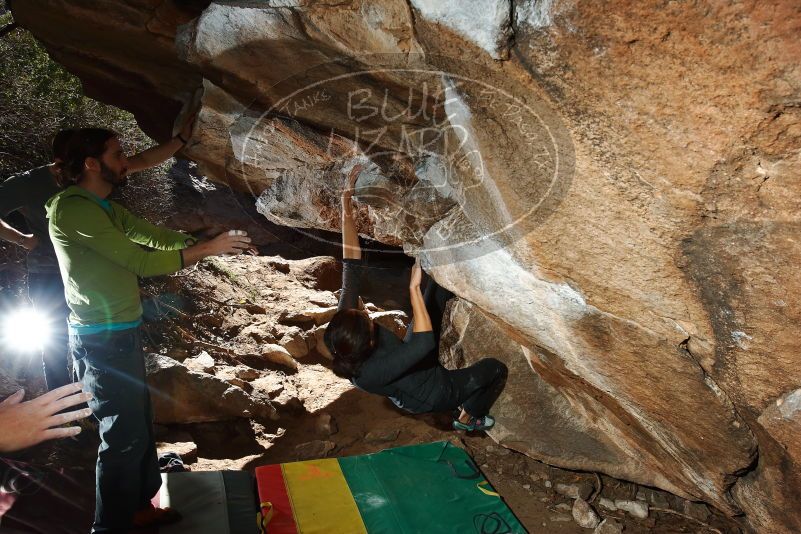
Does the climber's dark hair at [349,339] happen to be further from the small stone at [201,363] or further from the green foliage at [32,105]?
the green foliage at [32,105]

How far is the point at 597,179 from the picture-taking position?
1.97 meters

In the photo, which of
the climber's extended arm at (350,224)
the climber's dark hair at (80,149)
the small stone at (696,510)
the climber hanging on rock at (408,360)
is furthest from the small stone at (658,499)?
the climber's dark hair at (80,149)

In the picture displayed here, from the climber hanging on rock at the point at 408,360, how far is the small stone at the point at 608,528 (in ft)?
3.61

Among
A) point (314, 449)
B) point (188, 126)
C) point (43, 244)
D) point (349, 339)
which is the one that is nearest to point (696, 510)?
point (349, 339)

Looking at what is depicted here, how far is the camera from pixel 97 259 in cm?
247

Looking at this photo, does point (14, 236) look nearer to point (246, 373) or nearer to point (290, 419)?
point (246, 373)

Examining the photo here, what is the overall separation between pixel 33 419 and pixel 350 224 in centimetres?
270

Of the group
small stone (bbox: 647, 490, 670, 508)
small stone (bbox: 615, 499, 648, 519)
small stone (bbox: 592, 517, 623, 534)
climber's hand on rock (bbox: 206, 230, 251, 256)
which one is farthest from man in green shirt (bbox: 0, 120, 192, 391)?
small stone (bbox: 647, 490, 670, 508)

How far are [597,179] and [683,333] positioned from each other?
87 cm

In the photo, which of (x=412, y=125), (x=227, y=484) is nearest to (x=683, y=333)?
(x=412, y=125)

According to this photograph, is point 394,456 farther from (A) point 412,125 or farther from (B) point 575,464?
(A) point 412,125

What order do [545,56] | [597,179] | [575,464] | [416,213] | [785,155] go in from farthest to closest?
[575,464] < [416,213] < [597,179] < [545,56] < [785,155]

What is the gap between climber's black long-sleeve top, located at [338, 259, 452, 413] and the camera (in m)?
3.30

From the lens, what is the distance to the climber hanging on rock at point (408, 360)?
321cm
